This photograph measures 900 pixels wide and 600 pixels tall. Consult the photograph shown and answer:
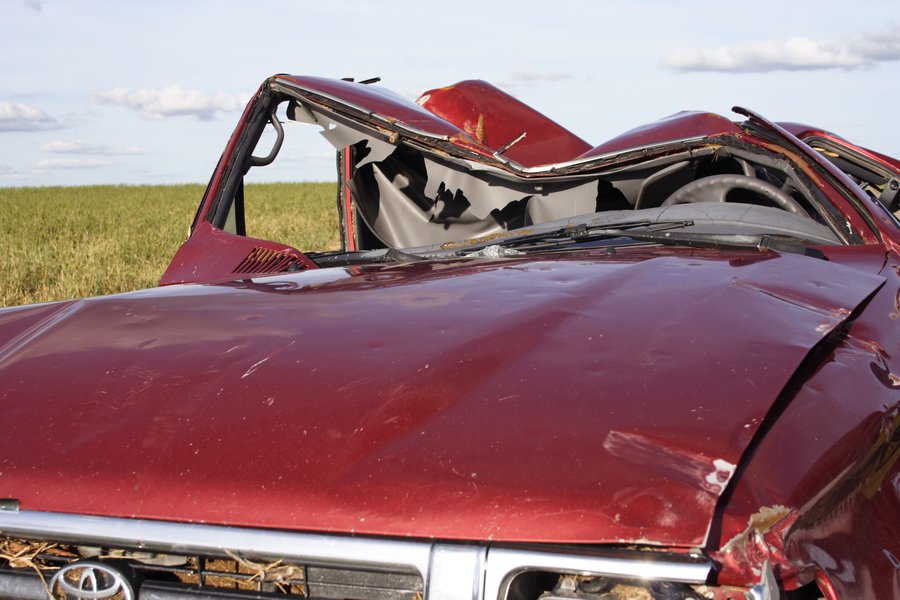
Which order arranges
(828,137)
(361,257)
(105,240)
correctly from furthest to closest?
(105,240), (828,137), (361,257)

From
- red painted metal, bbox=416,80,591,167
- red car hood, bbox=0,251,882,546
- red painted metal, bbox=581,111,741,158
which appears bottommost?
red car hood, bbox=0,251,882,546

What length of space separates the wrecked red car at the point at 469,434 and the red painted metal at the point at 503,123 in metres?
2.62

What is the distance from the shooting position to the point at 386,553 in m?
1.25

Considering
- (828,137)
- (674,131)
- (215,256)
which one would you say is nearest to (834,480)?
(674,131)

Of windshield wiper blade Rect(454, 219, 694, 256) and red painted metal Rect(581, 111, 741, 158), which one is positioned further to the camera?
red painted metal Rect(581, 111, 741, 158)

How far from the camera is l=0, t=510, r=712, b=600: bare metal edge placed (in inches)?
46.1

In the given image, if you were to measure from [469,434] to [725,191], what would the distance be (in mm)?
2169

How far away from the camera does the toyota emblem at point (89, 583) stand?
1.36 metres

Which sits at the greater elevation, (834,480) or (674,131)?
(674,131)

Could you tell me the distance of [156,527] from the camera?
53.2 inches

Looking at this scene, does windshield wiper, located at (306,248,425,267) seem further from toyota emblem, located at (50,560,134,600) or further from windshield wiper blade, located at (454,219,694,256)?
toyota emblem, located at (50,560,134,600)

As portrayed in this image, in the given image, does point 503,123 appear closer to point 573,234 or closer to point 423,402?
point 573,234

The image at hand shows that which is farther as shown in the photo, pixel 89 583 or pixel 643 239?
pixel 643 239

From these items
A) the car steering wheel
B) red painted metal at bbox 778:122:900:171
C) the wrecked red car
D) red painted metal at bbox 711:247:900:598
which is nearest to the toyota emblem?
the wrecked red car
